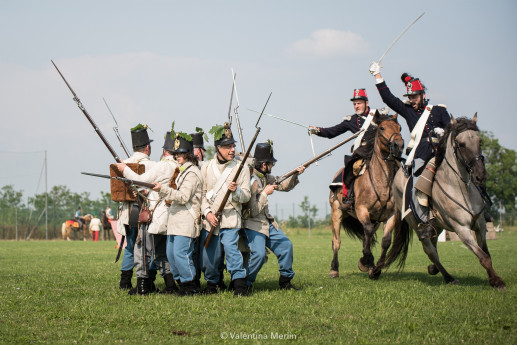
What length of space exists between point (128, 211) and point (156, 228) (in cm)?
61

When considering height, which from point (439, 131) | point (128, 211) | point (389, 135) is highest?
point (389, 135)

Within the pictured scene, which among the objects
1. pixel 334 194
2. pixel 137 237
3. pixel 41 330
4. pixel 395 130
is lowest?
pixel 41 330

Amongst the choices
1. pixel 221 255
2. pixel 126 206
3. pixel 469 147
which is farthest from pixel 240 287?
pixel 469 147

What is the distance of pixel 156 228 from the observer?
916cm

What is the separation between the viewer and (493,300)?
307 inches

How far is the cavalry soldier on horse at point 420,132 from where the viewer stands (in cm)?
987

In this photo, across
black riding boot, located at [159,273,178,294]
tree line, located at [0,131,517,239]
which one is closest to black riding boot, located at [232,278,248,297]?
black riding boot, located at [159,273,178,294]

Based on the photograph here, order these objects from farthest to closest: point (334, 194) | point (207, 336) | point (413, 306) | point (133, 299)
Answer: point (334, 194) → point (133, 299) → point (413, 306) → point (207, 336)

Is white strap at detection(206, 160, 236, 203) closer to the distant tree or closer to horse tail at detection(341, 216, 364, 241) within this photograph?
horse tail at detection(341, 216, 364, 241)

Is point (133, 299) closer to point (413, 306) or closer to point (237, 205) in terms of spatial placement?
point (237, 205)

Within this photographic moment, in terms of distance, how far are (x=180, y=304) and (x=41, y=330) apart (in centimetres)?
194

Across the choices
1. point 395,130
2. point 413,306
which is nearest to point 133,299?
point 413,306

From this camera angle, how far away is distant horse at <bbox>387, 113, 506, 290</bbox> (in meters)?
8.84

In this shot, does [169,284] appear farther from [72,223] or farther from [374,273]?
[72,223]
